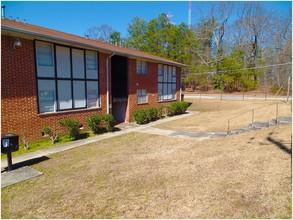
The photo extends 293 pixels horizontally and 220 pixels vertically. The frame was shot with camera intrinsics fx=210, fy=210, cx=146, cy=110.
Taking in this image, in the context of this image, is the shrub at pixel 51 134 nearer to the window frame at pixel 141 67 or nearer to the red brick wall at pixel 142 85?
the red brick wall at pixel 142 85

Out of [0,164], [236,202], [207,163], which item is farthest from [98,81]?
[236,202]

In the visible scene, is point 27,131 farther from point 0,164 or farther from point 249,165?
point 249,165

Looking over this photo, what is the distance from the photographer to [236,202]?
394 centimetres

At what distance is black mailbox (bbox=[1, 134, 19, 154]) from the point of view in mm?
5949

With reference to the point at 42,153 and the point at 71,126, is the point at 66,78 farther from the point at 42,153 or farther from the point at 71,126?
the point at 42,153

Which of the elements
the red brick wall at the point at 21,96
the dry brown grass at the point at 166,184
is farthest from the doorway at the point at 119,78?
the dry brown grass at the point at 166,184

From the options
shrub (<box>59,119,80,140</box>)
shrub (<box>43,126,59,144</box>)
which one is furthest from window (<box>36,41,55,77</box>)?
shrub (<box>43,126,59,144</box>)

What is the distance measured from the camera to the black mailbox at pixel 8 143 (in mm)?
5949

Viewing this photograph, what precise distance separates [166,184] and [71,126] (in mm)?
6506

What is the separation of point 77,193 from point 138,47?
42.0m

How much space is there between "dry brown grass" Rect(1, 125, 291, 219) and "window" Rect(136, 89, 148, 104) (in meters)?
8.24

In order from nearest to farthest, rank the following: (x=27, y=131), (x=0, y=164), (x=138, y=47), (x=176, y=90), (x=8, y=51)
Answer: (x=0, y=164) → (x=8, y=51) → (x=27, y=131) → (x=176, y=90) → (x=138, y=47)

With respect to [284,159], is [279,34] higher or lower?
higher

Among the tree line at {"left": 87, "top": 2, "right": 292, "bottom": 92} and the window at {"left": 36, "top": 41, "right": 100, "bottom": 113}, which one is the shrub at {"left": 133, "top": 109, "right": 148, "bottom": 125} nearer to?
the window at {"left": 36, "top": 41, "right": 100, "bottom": 113}
